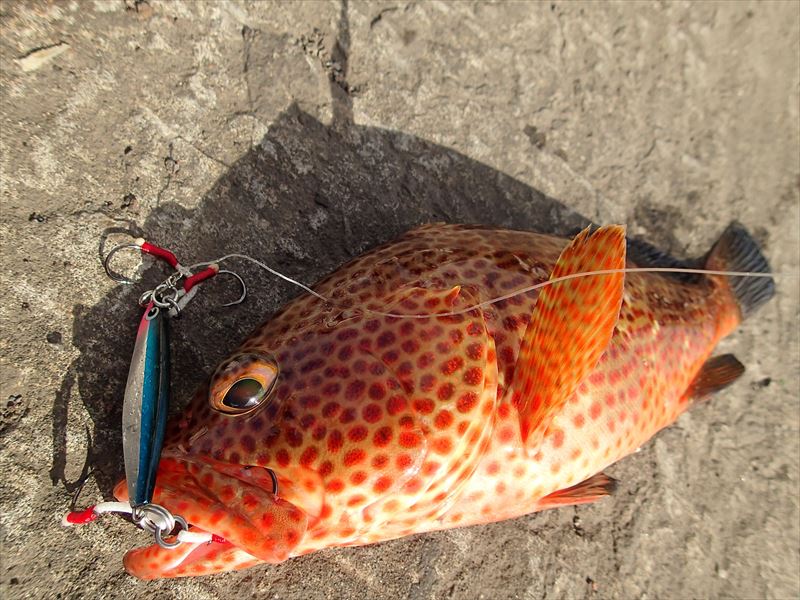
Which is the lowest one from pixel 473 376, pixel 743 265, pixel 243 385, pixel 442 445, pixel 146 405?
pixel 146 405

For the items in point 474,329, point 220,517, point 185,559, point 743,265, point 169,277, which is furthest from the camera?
point 743,265

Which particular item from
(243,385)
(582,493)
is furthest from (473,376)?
(582,493)

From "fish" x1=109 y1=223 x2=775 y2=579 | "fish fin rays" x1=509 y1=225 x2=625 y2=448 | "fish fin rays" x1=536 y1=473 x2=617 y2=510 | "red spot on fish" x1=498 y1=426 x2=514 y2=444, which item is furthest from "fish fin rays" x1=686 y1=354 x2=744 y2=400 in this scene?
"red spot on fish" x1=498 y1=426 x2=514 y2=444

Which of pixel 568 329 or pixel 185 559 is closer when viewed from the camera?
pixel 185 559

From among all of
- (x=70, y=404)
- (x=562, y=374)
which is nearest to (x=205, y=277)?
(x=70, y=404)

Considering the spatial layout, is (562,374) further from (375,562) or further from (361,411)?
(375,562)

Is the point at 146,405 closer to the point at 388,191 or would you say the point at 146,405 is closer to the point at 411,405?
the point at 411,405

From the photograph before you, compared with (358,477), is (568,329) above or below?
above
